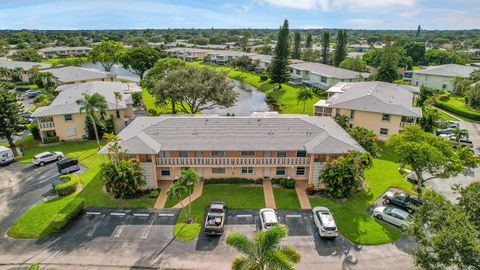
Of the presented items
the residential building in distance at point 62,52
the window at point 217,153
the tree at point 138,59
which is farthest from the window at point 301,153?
the residential building in distance at point 62,52

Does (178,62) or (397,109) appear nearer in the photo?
(397,109)

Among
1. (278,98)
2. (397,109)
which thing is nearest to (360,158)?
(397,109)

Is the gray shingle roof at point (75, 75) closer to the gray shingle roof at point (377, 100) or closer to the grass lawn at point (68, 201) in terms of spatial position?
the grass lawn at point (68, 201)

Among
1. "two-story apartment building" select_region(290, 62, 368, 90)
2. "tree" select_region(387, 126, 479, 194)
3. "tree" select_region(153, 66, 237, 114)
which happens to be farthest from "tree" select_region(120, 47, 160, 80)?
"tree" select_region(387, 126, 479, 194)

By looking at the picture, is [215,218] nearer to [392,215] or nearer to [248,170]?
[248,170]

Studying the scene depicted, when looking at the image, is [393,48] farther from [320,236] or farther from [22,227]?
[22,227]

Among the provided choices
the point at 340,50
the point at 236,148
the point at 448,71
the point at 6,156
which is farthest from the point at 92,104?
the point at 340,50

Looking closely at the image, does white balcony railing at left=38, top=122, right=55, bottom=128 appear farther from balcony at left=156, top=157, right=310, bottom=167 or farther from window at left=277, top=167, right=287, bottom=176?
window at left=277, top=167, right=287, bottom=176
